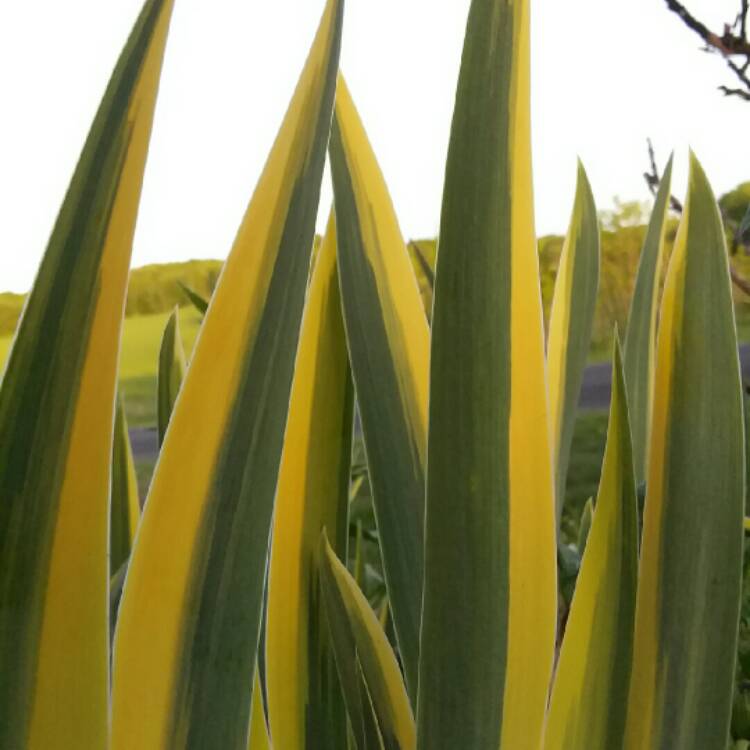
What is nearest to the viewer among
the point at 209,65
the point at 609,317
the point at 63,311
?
the point at 63,311

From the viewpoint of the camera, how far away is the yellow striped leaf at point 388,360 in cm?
22

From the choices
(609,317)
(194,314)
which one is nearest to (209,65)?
(194,314)

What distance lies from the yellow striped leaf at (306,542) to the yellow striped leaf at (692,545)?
9 centimetres

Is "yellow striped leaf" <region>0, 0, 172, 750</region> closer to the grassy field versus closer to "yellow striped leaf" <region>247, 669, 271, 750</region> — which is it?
"yellow striped leaf" <region>247, 669, 271, 750</region>

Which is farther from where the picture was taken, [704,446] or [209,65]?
[209,65]

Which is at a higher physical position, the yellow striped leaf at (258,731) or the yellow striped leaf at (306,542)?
the yellow striped leaf at (306,542)

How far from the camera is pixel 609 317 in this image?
1179 mm

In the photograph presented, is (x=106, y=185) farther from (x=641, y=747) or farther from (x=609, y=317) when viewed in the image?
(x=609, y=317)

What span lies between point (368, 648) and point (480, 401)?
9cm

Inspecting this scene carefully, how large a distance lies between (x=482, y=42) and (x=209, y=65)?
0.99m

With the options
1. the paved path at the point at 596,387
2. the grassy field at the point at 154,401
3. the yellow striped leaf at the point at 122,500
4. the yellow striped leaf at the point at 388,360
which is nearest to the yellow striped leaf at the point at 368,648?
the yellow striped leaf at the point at 388,360

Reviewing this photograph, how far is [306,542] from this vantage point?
231 millimetres

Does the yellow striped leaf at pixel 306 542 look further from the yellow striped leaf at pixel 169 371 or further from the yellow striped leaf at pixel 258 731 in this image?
the yellow striped leaf at pixel 169 371

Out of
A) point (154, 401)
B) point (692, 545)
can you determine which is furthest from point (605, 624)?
point (154, 401)
